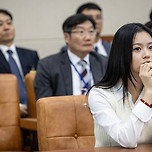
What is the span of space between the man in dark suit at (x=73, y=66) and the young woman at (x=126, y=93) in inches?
54.8

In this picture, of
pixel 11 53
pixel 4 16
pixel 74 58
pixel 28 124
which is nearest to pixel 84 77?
pixel 74 58

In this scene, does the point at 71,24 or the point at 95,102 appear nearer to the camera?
the point at 95,102

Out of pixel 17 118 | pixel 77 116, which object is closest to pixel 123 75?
pixel 77 116

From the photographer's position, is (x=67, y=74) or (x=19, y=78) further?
(x=19, y=78)

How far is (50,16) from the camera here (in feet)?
17.9

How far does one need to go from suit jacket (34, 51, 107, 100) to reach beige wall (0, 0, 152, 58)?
1868 mm

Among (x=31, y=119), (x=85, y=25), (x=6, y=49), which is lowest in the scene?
(x=31, y=119)

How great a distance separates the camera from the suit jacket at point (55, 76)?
345 cm

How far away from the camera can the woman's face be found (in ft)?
6.50

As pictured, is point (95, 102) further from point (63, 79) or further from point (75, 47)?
point (75, 47)

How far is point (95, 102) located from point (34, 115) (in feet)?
5.00

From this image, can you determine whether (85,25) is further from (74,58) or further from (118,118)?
(118,118)

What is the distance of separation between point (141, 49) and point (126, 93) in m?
0.21

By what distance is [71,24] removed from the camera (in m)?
3.81
